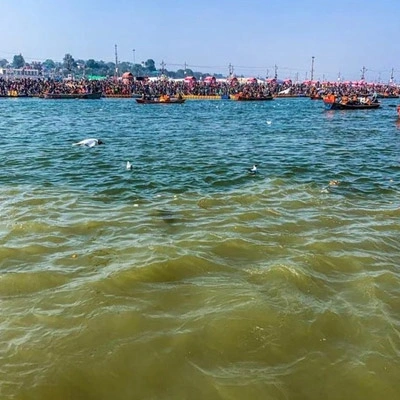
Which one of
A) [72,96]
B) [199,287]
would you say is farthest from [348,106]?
[72,96]

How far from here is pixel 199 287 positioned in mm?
6652

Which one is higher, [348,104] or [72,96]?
[72,96]

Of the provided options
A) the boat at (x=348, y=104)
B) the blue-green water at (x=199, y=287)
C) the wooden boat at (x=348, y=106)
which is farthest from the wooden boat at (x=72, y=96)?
the blue-green water at (x=199, y=287)

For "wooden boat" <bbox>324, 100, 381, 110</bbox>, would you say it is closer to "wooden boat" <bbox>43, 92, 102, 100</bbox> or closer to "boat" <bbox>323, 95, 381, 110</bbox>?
"boat" <bbox>323, 95, 381, 110</bbox>

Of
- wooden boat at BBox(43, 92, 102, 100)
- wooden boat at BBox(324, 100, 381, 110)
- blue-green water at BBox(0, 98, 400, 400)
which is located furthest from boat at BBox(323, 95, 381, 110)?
wooden boat at BBox(43, 92, 102, 100)

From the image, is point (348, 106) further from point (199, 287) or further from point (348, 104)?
point (199, 287)

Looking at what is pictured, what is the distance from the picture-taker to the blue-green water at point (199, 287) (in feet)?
15.4

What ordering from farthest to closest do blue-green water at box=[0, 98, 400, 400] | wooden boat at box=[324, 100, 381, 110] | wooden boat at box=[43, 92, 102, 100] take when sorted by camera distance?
wooden boat at box=[43, 92, 102, 100] < wooden boat at box=[324, 100, 381, 110] < blue-green water at box=[0, 98, 400, 400]

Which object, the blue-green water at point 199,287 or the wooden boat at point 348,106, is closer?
the blue-green water at point 199,287

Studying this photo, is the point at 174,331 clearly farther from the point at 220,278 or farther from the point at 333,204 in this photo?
the point at 333,204

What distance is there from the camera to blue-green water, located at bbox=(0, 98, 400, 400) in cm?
469

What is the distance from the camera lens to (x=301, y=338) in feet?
17.6

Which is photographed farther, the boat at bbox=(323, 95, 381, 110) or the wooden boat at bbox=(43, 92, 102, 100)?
the wooden boat at bbox=(43, 92, 102, 100)

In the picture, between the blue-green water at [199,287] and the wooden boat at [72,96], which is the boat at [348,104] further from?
the wooden boat at [72,96]
